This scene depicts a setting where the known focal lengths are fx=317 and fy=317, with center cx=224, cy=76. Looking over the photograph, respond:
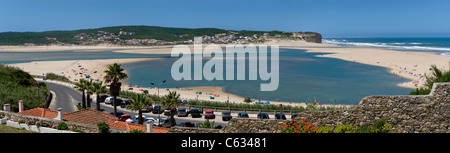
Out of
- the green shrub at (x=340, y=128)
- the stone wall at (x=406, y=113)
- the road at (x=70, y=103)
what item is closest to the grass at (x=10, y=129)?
the green shrub at (x=340, y=128)

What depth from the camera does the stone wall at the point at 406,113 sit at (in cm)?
901

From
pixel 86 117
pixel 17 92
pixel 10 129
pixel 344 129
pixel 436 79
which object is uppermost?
pixel 436 79

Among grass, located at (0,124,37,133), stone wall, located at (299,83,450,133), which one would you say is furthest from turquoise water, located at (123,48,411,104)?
grass, located at (0,124,37,133)

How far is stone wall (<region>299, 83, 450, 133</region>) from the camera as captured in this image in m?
9.01

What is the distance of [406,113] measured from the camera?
30.3ft

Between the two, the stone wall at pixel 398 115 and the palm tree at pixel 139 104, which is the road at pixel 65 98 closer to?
the palm tree at pixel 139 104

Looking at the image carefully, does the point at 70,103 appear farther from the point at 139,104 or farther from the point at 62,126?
the point at 62,126

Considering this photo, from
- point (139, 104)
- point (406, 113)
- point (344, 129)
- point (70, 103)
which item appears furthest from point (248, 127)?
point (70, 103)

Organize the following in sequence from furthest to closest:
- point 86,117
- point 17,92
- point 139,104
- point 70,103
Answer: point 70,103 → point 17,92 → point 139,104 → point 86,117

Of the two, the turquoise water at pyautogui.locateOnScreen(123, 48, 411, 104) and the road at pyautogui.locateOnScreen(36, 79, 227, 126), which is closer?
the road at pyautogui.locateOnScreen(36, 79, 227, 126)

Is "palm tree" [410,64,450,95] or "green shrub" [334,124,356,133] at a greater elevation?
"palm tree" [410,64,450,95]

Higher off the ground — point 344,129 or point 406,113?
point 406,113

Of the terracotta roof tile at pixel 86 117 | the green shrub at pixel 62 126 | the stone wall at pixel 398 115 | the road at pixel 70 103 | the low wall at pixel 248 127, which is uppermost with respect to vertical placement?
the stone wall at pixel 398 115

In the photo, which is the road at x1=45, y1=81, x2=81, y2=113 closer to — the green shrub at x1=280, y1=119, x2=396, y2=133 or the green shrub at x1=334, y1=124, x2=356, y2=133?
the green shrub at x1=280, y1=119, x2=396, y2=133
